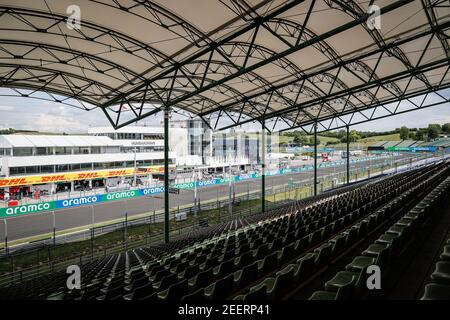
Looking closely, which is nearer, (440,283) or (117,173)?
(440,283)

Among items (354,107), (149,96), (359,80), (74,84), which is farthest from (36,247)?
(354,107)

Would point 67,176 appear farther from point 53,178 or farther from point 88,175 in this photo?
point 88,175

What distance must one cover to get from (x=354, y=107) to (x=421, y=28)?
42.0 ft

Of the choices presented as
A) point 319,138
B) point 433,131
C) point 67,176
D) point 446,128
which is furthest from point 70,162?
point 446,128

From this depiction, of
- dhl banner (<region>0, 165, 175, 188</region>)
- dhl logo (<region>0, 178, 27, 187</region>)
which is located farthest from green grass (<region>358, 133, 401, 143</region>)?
dhl logo (<region>0, 178, 27, 187</region>)

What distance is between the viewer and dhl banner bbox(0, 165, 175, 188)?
96.1 ft

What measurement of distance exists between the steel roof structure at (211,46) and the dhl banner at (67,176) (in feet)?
59.3

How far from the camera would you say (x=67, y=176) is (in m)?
33.9

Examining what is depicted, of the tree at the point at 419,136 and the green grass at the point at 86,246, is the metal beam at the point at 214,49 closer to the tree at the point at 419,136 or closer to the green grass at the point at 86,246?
the green grass at the point at 86,246

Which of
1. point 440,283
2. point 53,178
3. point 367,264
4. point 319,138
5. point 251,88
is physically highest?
point 319,138

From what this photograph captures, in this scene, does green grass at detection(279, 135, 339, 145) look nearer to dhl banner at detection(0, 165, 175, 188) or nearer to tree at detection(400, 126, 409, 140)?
tree at detection(400, 126, 409, 140)

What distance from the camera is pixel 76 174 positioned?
34688mm

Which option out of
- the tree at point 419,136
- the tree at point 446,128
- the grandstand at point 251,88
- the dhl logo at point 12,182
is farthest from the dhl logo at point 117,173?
the tree at point 446,128

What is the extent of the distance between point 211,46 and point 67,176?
30.4 m
